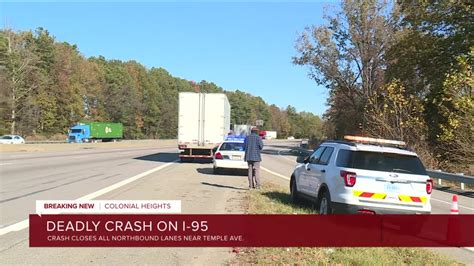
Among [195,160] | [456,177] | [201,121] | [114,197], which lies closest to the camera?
[114,197]

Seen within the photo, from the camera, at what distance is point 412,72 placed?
34.0m

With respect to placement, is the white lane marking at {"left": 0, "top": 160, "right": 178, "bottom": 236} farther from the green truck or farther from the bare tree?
the bare tree

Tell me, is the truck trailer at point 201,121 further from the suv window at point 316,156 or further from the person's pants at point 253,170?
the suv window at point 316,156

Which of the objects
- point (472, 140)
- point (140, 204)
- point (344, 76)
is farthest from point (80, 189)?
point (344, 76)

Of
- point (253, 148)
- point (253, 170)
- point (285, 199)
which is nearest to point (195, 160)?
point (253, 170)

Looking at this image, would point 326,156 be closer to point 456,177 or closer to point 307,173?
point 307,173

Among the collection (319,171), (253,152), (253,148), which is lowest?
(319,171)

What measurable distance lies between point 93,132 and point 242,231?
7711 centimetres

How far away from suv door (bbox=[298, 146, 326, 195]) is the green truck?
69.2 metres

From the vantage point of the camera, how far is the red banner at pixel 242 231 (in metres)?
7.70

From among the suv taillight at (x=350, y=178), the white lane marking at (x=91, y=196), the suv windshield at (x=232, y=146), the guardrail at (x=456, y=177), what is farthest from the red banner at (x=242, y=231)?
the suv windshield at (x=232, y=146)

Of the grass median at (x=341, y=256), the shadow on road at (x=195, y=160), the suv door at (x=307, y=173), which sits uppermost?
the suv door at (x=307, y=173)

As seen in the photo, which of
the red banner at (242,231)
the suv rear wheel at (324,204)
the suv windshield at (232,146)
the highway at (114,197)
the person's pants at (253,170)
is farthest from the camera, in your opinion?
the suv windshield at (232,146)

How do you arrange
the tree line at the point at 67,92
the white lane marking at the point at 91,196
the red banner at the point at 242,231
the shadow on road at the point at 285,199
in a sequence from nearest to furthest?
the red banner at the point at 242,231
the white lane marking at the point at 91,196
the shadow on road at the point at 285,199
the tree line at the point at 67,92
